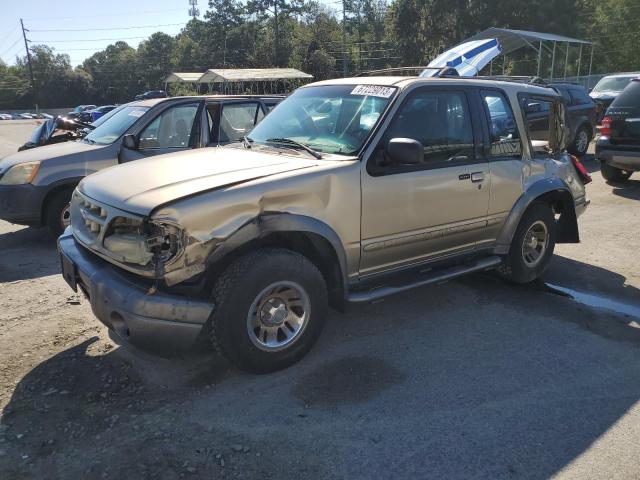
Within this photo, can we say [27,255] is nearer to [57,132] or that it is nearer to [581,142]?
[57,132]

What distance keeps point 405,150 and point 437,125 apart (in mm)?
816

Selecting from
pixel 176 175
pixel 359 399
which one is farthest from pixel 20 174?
pixel 359 399

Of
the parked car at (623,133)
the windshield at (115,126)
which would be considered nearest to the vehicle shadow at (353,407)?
the windshield at (115,126)

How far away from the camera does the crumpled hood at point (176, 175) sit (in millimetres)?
3164

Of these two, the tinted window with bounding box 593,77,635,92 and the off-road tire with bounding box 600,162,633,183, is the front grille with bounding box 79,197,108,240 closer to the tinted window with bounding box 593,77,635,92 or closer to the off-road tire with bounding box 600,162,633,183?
the off-road tire with bounding box 600,162,633,183

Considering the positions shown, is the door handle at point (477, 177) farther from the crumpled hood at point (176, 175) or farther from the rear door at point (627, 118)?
the rear door at point (627, 118)

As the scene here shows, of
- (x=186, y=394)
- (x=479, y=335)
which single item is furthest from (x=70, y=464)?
(x=479, y=335)

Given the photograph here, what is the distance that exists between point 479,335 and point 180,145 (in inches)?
181

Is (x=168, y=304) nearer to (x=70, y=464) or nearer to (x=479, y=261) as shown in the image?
(x=70, y=464)

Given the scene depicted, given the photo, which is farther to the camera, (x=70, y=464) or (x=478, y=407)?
(x=478, y=407)

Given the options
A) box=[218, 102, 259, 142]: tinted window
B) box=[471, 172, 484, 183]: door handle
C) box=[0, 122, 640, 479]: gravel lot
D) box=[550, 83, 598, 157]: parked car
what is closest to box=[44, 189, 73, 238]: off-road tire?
box=[0, 122, 640, 479]: gravel lot

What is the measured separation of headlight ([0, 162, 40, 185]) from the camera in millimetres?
6168

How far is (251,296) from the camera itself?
324 cm

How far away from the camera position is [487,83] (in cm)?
465
